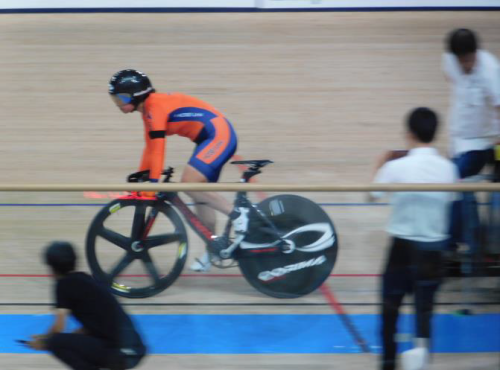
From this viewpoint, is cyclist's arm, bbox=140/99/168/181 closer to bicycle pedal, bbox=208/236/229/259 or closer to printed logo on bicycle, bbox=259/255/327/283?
bicycle pedal, bbox=208/236/229/259

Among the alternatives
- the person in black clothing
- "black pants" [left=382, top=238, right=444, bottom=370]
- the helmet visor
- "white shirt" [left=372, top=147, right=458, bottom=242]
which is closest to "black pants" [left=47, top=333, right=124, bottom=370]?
the person in black clothing

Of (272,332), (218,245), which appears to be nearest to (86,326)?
(218,245)

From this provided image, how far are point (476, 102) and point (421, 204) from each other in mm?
1323

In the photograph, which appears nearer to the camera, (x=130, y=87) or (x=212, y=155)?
(x=130, y=87)

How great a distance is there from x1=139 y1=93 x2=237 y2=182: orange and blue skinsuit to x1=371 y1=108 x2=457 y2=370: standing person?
61.4 inches

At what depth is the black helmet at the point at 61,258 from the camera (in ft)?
8.57

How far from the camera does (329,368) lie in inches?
118

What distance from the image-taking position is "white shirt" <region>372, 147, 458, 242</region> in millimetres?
2709

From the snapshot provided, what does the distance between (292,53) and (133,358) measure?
6.00 metres

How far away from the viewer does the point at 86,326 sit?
2734mm

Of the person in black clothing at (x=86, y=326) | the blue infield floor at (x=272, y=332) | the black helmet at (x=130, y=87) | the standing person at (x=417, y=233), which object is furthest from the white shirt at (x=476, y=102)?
the person in black clothing at (x=86, y=326)

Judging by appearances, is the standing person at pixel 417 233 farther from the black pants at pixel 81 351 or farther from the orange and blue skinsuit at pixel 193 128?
the orange and blue skinsuit at pixel 193 128

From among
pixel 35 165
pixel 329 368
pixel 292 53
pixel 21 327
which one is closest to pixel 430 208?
pixel 329 368

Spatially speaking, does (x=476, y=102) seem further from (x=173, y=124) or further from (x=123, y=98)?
(x=123, y=98)
